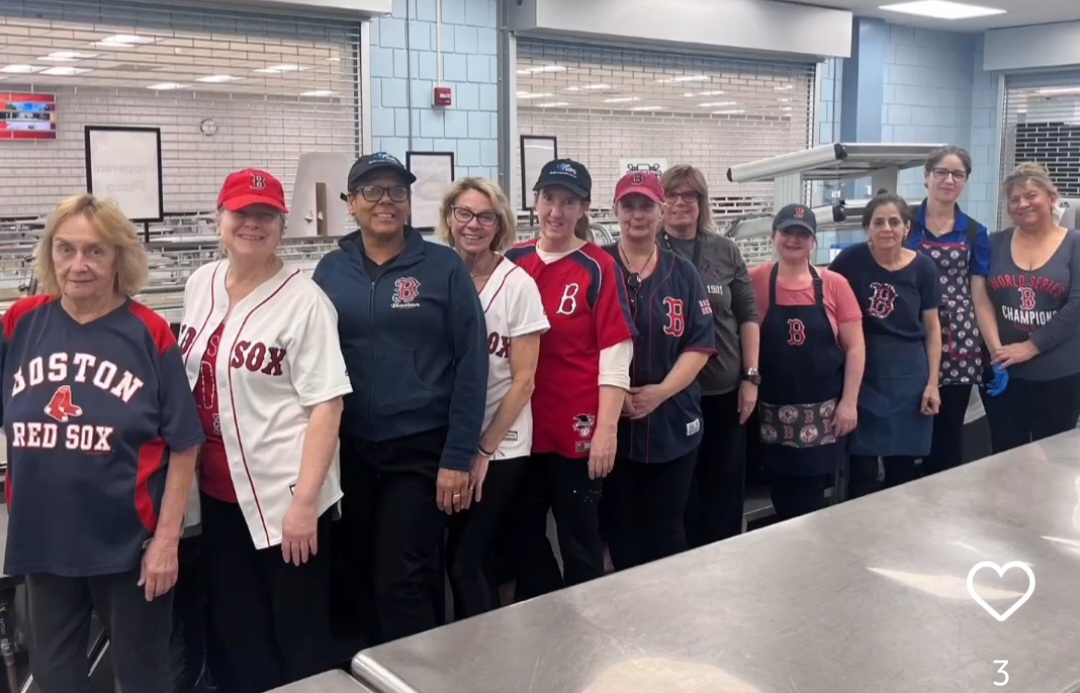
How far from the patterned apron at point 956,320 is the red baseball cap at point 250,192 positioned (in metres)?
2.41

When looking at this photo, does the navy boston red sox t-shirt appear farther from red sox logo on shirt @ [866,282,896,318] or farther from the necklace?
the necklace

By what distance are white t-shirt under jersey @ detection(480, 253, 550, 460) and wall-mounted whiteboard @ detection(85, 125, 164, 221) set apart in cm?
170

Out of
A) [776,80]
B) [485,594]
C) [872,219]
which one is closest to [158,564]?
[485,594]

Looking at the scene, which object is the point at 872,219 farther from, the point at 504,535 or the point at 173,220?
the point at 173,220

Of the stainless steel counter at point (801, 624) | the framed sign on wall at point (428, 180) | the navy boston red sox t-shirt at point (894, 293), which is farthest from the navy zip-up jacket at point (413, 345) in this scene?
the framed sign on wall at point (428, 180)

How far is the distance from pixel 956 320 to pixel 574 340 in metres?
1.72

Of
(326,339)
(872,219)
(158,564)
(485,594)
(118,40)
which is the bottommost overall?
(485,594)

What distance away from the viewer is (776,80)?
7.32 metres

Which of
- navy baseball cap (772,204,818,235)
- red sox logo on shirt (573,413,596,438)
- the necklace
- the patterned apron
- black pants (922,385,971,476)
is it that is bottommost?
black pants (922,385,971,476)

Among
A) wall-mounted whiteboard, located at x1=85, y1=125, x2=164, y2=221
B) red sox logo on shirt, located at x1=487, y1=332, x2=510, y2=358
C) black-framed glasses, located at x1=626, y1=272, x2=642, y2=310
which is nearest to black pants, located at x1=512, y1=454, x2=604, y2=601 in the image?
red sox logo on shirt, located at x1=487, y1=332, x2=510, y2=358

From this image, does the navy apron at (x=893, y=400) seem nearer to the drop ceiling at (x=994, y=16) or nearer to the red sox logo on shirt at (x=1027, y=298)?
the red sox logo on shirt at (x=1027, y=298)

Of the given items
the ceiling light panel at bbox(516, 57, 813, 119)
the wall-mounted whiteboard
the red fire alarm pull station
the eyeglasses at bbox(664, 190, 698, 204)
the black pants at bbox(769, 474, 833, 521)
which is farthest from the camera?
the ceiling light panel at bbox(516, 57, 813, 119)

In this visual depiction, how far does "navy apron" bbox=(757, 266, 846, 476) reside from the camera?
127 inches

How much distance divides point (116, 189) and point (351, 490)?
1.95m
